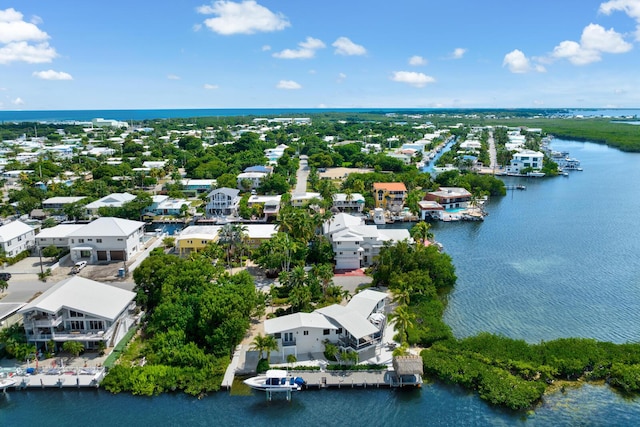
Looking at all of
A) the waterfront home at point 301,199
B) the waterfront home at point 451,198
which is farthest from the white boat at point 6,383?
the waterfront home at point 451,198

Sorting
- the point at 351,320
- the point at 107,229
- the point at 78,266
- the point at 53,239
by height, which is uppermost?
the point at 107,229

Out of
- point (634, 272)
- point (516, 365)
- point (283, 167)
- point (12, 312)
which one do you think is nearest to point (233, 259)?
point (12, 312)

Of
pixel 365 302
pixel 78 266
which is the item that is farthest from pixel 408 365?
pixel 78 266

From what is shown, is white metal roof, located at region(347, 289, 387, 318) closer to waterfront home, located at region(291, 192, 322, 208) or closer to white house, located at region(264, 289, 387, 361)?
white house, located at region(264, 289, 387, 361)

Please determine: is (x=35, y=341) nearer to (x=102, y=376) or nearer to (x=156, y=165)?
(x=102, y=376)

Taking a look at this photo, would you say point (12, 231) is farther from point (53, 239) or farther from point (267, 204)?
point (267, 204)

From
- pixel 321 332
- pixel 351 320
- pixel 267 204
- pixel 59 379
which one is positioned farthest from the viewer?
pixel 267 204
